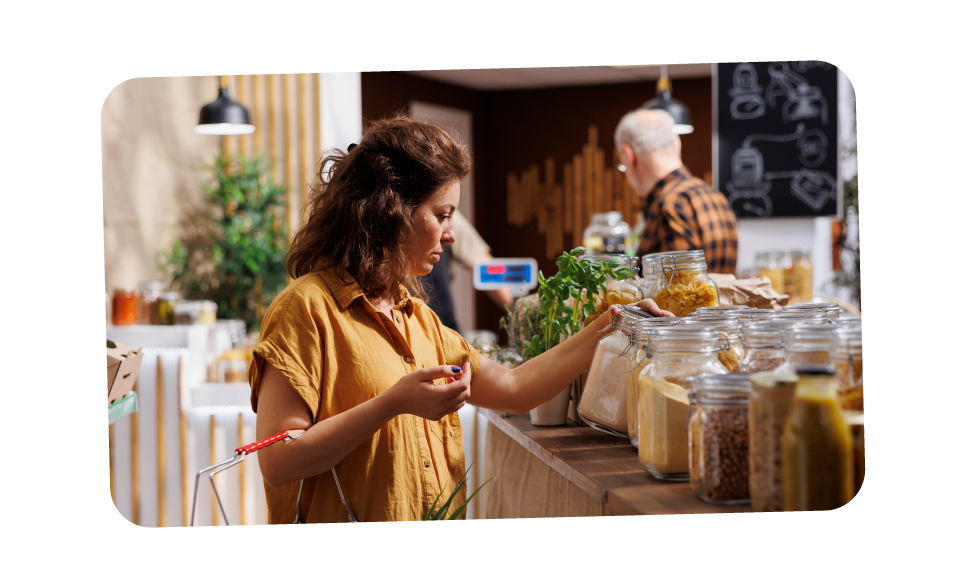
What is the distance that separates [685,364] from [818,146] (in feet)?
11.1

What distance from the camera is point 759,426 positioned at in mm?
721

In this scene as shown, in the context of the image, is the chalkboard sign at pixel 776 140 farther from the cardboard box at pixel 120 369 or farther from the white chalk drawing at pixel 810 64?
the cardboard box at pixel 120 369

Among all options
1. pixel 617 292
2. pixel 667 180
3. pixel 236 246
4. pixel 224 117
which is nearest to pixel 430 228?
pixel 617 292

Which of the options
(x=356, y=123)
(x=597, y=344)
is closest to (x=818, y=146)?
(x=356, y=123)

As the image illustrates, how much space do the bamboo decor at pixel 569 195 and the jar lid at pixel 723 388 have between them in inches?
187

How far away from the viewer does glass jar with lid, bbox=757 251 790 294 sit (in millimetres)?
3205

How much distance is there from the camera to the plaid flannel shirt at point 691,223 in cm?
242

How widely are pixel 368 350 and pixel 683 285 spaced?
1.50 feet

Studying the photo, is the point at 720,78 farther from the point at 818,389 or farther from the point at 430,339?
the point at 818,389

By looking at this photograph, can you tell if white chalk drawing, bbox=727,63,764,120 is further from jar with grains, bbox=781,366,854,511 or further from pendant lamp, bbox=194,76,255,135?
jar with grains, bbox=781,366,854,511

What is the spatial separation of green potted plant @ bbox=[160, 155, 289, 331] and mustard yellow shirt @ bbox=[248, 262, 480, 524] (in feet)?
9.06

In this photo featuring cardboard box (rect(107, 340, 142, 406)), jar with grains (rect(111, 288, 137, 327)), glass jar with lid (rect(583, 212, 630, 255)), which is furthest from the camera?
glass jar with lid (rect(583, 212, 630, 255))

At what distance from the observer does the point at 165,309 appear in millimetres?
2922

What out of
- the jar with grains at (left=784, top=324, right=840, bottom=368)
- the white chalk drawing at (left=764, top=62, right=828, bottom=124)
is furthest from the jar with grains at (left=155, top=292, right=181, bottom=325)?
the white chalk drawing at (left=764, top=62, right=828, bottom=124)
